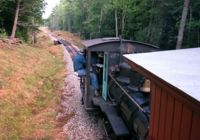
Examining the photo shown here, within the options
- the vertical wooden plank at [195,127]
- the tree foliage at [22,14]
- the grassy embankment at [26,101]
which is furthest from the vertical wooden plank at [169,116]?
the tree foliage at [22,14]

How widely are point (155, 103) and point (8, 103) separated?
986cm

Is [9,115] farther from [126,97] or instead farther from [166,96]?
[166,96]


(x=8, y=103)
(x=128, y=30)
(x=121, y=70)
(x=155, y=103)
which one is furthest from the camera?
(x=128, y=30)

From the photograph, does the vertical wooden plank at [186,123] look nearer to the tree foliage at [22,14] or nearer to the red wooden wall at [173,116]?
the red wooden wall at [173,116]

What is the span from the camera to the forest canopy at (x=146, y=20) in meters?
29.6

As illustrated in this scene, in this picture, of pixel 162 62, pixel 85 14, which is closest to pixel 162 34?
pixel 162 62

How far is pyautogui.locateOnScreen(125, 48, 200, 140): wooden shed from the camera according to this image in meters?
3.21

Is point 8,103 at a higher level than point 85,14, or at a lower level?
lower

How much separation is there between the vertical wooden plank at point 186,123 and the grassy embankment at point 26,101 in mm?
7943

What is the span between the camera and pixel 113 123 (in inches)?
347

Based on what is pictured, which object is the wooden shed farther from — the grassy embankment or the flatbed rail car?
the grassy embankment

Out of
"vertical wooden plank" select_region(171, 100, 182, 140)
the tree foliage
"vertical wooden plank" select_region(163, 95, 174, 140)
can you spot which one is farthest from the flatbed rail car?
the tree foliage

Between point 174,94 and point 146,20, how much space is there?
1510 inches

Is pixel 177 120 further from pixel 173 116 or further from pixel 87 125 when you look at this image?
pixel 87 125
